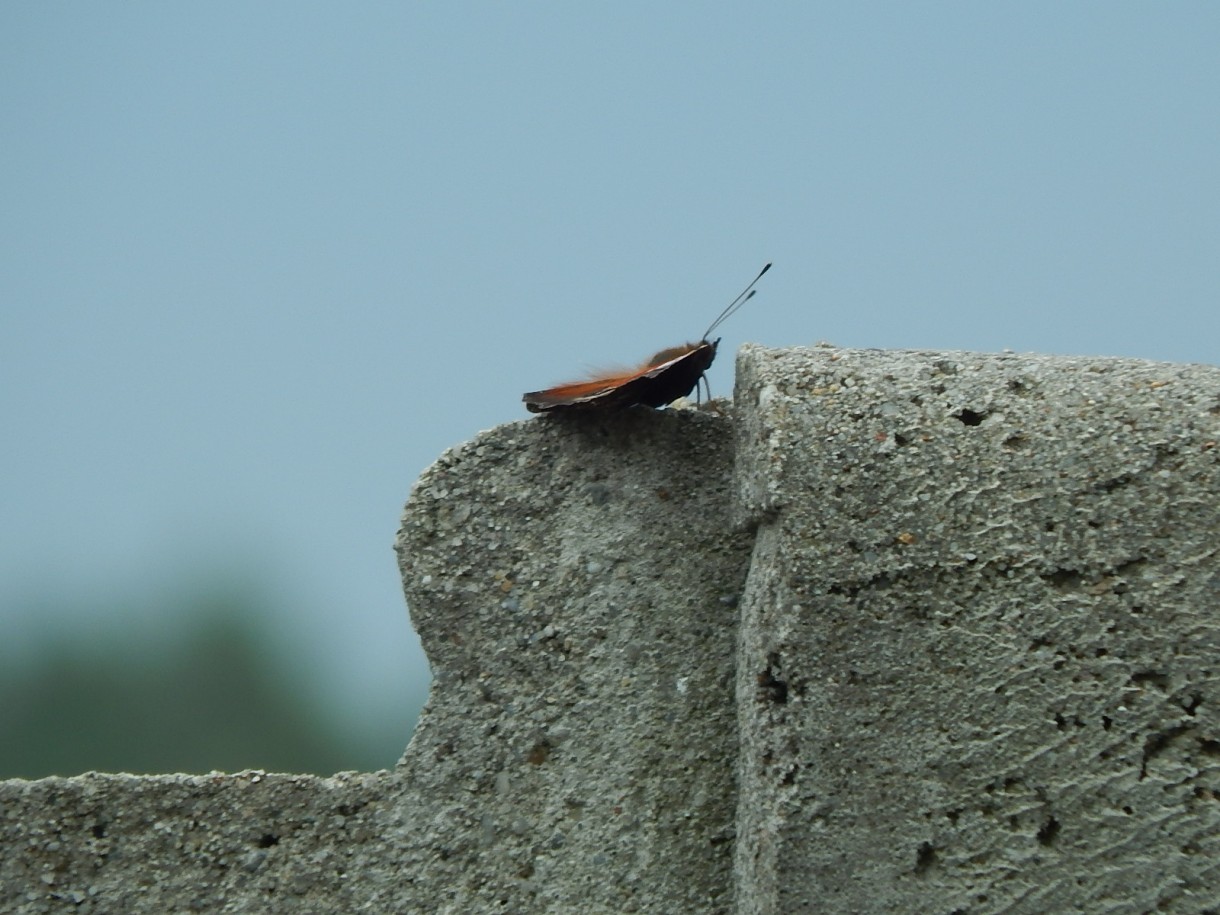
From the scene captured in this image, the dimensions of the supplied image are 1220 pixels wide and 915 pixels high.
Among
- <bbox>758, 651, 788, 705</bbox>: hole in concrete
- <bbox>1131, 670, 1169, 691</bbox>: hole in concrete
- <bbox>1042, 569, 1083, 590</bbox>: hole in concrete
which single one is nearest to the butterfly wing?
<bbox>758, 651, 788, 705</bbox>: hole in concrete

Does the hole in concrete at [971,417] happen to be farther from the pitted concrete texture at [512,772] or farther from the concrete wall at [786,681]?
the pitted concrete texture at [512,772]

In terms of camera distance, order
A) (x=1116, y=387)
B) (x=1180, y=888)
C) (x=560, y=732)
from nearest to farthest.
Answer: (x=1180, y=888) < (x=1116, y=387) < (x=560, y=732)

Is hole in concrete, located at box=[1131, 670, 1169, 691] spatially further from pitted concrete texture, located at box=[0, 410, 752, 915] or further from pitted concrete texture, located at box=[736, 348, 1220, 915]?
pitted concrete texture, located at box=[0, 410, 752, 915]

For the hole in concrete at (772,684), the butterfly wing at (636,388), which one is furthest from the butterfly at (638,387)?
the hole in concrete at (772,684)

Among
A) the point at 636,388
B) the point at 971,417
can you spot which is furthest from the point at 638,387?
the point at 971,417

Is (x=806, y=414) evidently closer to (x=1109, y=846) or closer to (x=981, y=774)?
(x=981, y=774)

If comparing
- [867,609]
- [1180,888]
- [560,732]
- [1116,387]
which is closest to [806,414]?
[867,609]
